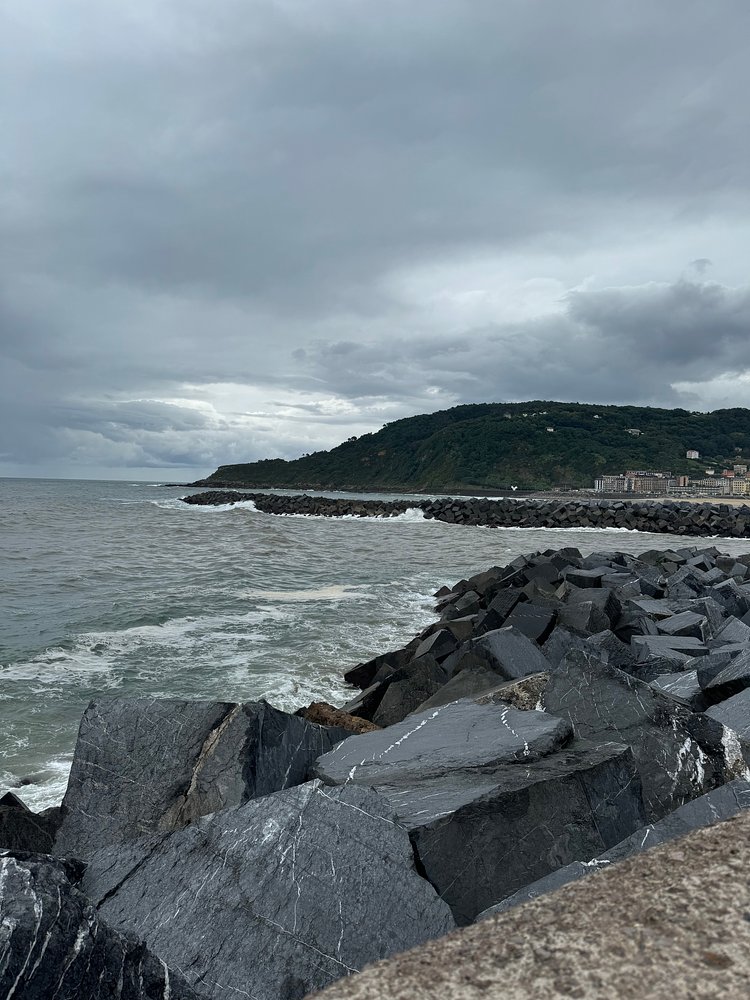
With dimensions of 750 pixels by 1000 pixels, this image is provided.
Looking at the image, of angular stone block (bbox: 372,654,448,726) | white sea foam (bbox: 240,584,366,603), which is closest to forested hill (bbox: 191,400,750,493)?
white sea foam (bbox: 240,584,366,603)

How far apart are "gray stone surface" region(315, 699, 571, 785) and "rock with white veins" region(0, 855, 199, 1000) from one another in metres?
1.26

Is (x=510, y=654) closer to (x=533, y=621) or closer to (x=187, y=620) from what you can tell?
(x=533, y=621)

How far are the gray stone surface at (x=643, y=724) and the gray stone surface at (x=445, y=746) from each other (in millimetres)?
237

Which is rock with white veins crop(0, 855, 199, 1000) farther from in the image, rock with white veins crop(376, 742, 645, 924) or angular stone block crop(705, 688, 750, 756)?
angular stone block crop(705, 688, 750, 756)

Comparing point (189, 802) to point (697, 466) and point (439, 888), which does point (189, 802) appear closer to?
point (439, 888)

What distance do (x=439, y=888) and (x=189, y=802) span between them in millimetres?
1254

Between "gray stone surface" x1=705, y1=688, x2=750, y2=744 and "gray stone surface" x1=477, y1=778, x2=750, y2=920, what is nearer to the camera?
"gray stone surface" x1=477, y1=778, x2=750, y2=920

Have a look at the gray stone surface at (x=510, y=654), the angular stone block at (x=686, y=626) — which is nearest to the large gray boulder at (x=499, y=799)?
the gray stone surface at (x=510, y=654)

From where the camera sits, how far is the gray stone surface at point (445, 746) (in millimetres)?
3020

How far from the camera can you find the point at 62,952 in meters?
1.78

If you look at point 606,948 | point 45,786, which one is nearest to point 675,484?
point 45,786

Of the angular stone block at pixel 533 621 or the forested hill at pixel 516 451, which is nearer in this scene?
the angular stone block at pixel 533 621

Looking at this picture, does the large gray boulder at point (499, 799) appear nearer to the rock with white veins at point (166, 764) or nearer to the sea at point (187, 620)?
the rock with white veins at point (166, 764)

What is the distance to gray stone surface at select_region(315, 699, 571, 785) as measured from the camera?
3020mm
